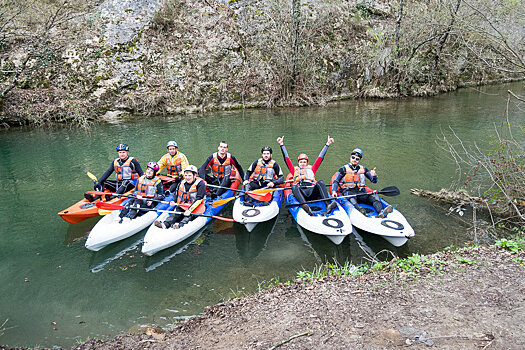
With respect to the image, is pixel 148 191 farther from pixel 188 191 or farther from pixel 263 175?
pixel 263 175

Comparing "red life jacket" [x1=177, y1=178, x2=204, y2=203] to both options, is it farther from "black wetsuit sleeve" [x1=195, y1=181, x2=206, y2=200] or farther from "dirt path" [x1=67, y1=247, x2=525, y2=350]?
"dirt path" [x1=67, y1=247, x2=525, y2=350]

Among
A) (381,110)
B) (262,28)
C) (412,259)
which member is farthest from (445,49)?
(412,259)

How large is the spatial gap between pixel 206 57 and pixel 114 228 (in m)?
16.4

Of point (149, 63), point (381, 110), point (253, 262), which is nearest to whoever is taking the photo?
point (253, 262)

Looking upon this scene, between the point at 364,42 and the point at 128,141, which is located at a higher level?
the point at 364,42

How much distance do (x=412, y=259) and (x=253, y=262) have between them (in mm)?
2541

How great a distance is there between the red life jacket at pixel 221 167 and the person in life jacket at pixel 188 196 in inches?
44.5

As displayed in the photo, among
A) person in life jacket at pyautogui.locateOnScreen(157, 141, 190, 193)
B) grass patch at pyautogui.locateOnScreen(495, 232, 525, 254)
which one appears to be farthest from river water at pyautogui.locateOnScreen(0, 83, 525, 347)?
person in life jacket at pyautogui.locateOnScreen(157, 141, 190, 193)

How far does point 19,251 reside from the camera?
5.84 metres

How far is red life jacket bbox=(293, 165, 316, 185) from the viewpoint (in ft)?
22.7

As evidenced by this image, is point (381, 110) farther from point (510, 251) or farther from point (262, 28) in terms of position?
point (510, 251)

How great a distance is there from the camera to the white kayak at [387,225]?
16.9ft

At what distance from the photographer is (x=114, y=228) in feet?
18.9

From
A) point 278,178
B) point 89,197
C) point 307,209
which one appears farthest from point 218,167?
point 89,197
